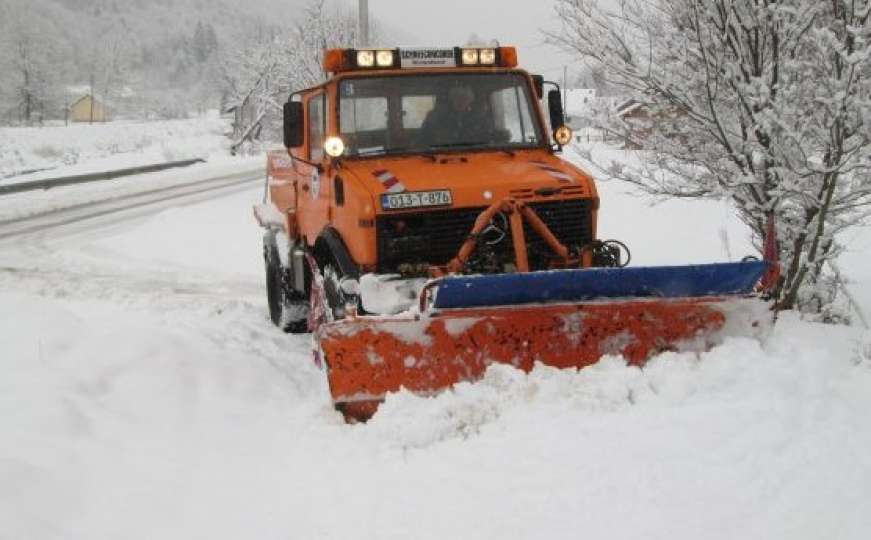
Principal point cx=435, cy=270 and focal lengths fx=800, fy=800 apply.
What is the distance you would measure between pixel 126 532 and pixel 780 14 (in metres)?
4.99

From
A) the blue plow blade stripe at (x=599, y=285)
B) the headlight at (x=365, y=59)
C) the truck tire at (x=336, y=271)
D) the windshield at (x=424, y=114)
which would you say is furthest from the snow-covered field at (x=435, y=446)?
the headlight at (x=365, y=59)

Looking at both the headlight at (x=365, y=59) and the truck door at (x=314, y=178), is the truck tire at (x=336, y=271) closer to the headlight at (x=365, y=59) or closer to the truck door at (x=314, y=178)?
the truck door at (x=314, y=178)

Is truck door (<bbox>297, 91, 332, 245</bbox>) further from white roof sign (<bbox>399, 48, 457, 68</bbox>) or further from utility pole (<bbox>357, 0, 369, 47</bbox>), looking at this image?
utility pole (<bbox>357, 0, 369, 47</bbox>)

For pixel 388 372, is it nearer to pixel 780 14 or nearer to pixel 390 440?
pixel 390 440

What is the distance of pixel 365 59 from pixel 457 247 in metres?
1.50

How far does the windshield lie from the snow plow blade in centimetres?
159

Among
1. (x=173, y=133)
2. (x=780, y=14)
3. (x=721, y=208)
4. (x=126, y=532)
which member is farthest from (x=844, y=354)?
(x=173, y=133)

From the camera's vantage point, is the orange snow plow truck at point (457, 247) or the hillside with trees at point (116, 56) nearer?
the orange snow plow truck at point (457, 247)

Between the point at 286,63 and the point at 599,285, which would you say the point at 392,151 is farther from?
the point at 286,63

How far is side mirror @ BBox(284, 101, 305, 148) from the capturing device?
17.9 feet

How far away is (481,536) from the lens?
121 inches

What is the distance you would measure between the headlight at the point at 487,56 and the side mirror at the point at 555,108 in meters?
0.46

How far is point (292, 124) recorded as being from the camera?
548cm

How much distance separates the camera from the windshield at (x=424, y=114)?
5.35 meters
